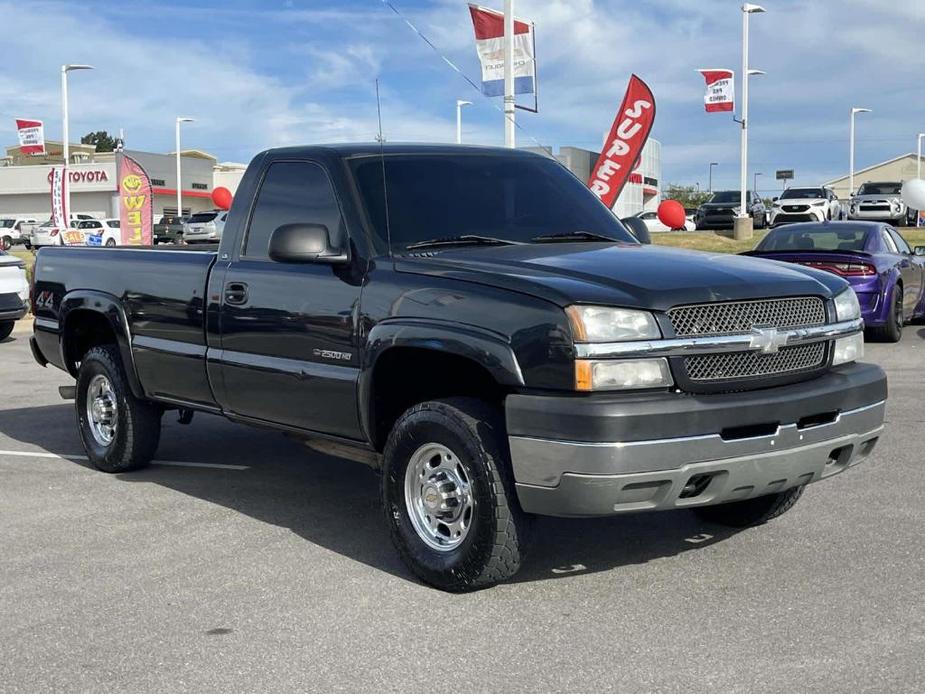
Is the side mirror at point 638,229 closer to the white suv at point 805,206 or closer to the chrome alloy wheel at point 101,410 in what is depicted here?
the chrome alloy wheel at point 101,410

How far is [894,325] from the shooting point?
1514 centimetres

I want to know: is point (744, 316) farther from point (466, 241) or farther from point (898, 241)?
point (898, 241)

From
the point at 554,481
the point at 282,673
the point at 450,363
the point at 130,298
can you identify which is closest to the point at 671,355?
the point at 554,481

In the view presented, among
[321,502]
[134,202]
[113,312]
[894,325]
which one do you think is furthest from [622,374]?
[134,202]

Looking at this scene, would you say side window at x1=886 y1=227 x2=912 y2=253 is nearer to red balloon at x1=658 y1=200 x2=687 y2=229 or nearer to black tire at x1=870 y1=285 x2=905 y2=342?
black tire at x1=870 y1=285 x2=905 y2=342

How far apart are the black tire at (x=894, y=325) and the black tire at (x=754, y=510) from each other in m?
9.82

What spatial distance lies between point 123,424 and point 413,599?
324cm

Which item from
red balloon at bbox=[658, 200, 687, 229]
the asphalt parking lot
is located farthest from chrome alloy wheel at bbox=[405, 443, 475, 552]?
red balloon at bbox=[658, 200, 687, 229]

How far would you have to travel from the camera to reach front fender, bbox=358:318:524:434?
470 cm

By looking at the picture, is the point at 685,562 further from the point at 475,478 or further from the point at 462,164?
the point at 462,164

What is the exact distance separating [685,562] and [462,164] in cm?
233

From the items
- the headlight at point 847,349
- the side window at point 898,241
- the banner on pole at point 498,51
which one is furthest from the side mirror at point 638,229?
the banner on pole at point 498,51

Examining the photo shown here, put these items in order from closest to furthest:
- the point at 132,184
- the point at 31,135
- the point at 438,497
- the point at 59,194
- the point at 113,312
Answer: the point at 438,497
the point at 113,312
the point at 132,184
the point at 59,194
the point at 31,135

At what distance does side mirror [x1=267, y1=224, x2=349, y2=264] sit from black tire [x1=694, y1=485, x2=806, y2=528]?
2.33 m
